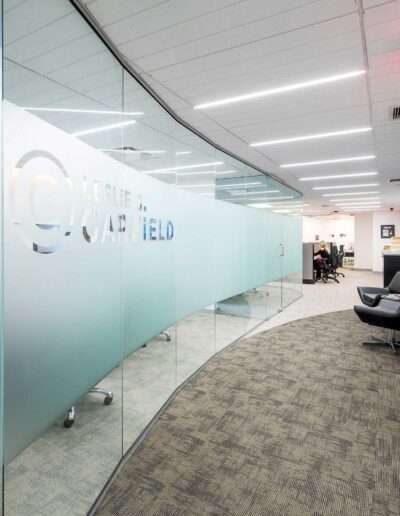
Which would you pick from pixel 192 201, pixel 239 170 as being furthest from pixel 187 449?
pixel 239 170

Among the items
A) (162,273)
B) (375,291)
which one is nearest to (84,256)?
(162,273)

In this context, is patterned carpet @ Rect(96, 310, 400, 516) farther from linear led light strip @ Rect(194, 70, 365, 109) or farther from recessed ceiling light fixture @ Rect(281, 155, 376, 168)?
recessed ceiling light fixture @ Rect(281, 155, 376, 168)

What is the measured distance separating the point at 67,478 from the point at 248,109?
3.49 m

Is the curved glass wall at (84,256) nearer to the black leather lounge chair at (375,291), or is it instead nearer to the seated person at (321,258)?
the black leather lounge chair at (375,291)

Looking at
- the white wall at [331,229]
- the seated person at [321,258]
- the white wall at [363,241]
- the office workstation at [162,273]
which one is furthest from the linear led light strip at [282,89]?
the white wall at [331,229]

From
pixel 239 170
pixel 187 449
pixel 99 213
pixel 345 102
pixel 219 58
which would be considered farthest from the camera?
pixel 239 170

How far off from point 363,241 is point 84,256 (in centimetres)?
1662

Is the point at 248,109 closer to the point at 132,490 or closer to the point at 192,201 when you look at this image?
the point at 192,201

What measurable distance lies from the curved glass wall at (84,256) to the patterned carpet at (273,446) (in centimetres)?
29

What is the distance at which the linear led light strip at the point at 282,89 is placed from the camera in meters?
2.68

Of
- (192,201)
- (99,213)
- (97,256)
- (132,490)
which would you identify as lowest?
(132,490)

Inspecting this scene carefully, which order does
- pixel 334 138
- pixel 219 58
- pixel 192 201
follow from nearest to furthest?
pixel 219 58 < pixel 192 201 < pixel 334 138

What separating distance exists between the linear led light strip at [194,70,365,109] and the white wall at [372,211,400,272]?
14302mm

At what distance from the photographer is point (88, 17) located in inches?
74.9
